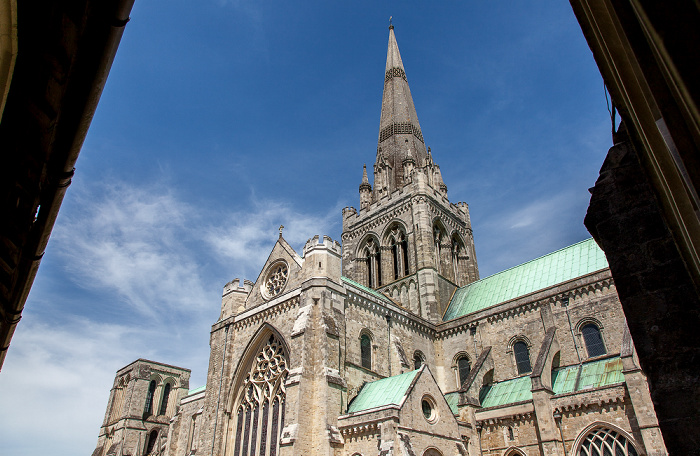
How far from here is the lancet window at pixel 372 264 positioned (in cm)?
3300

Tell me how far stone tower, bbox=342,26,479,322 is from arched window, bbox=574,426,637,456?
1165 cm

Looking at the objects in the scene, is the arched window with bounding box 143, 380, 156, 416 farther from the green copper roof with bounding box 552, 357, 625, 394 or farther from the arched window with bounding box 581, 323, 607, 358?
the arched window with bounding box 581, 323, 607, 358

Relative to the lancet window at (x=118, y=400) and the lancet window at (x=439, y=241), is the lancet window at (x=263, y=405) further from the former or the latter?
the lancet window at (x=118, y=400)

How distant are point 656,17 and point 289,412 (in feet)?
59.0

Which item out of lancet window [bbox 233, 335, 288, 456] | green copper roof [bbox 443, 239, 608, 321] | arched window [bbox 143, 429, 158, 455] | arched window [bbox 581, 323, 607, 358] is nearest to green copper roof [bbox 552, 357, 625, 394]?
arched window [bbox 581, 323, 607, 358]

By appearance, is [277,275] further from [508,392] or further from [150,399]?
[150,399]

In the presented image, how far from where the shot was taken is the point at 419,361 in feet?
81.5

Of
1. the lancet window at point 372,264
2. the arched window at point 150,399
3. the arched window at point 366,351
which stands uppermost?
the lancet window at point 372,264

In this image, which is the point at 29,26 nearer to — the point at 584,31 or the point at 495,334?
the point at 584,31

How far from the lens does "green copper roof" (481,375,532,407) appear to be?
2038cm

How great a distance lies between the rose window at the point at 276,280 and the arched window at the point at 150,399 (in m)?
23.0

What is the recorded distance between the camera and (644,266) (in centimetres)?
573

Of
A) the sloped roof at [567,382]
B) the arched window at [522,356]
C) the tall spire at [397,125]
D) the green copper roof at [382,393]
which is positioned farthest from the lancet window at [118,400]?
the arched window at [522,356]

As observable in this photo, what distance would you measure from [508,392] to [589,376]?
3591 mm
